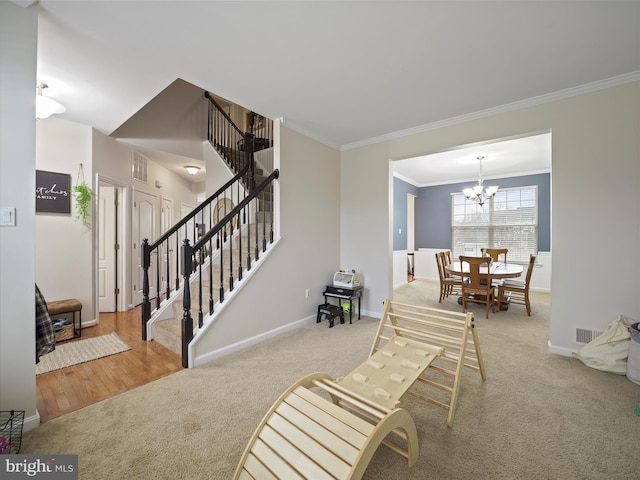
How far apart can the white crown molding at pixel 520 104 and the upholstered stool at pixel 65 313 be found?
14.7 feet

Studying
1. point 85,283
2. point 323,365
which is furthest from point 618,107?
point 85,283

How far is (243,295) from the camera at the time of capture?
3.03m

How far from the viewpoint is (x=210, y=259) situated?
10.5ft

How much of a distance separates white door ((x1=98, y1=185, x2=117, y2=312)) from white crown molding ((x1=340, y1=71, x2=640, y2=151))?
4.15 m

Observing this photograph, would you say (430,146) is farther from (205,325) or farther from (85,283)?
(85,283)

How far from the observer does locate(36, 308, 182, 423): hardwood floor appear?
203 cm

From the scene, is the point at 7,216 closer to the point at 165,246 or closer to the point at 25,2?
the point at 25,2

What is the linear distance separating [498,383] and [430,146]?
2.83 m

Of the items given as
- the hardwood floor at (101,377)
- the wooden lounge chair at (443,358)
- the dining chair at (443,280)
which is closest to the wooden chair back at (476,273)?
the dining chair at (443,280)

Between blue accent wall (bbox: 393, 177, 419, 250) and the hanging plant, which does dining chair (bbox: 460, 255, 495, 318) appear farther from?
the hanging plant

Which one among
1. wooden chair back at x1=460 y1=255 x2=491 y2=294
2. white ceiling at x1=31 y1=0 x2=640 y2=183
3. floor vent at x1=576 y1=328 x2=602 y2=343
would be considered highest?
white ceiling at x1=31 y1=0 x2=640 y2=183

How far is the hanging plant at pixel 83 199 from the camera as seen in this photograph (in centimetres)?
355

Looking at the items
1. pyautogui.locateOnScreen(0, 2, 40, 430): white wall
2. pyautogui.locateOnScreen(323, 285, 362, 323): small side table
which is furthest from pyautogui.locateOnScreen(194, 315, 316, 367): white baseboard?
pyautogui.locateOnScreen(0, 2, 40, 430): white wall

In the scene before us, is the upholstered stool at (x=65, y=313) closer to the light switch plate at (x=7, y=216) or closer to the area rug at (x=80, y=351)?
the area rug at (x=80, y=351)
